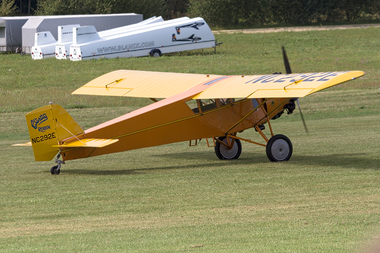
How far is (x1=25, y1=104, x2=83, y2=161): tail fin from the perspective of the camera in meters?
10.4

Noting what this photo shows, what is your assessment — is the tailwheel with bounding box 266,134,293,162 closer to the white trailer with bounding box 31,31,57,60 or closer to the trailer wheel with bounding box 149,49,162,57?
the trailer wheel with bounding box 149,49,162,57

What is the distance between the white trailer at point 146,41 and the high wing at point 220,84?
23.3 m

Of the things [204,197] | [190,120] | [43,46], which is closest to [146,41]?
[43,46]

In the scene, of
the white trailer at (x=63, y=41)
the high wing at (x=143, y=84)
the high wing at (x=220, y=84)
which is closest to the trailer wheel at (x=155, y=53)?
the white trailer at (x=63, y=41)

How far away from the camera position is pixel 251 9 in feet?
219

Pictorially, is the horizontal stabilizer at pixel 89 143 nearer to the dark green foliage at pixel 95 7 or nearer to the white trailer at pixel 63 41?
the white trailer at pixel 63 41

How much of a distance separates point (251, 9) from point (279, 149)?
187 ft

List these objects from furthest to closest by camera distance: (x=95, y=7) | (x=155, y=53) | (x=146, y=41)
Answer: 1. (x=95, y=7)
2. (x=155, y=53)
3. (x=146, y=41)

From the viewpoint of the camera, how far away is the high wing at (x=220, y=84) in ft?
33.2

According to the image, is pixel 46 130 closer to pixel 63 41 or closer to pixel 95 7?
pixel 63 41

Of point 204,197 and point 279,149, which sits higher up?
point 204,197

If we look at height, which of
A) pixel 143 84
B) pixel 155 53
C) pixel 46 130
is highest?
pixel 143 84

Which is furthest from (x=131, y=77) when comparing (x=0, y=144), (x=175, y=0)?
(x=175, y=0)

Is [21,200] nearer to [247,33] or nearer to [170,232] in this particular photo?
[170,232]
